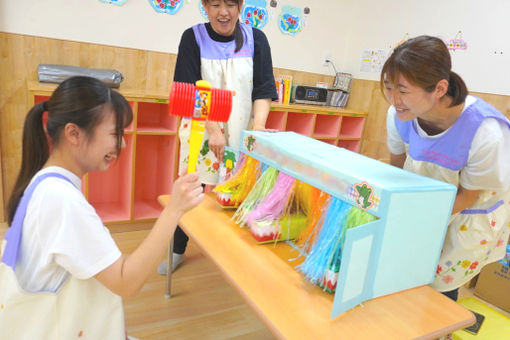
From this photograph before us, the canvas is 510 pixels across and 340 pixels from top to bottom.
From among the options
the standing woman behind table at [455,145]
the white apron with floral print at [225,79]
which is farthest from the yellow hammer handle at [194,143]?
the white apron with floral print at [225,79]

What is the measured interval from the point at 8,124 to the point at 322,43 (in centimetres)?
316

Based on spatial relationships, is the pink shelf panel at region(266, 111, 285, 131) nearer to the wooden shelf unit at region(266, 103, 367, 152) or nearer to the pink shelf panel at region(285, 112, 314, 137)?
the wooden shelf unit at region(266, 103, 367, 152)

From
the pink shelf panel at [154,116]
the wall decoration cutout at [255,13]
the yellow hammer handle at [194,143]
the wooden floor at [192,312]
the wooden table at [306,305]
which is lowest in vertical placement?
the wooden floor at [192,312]

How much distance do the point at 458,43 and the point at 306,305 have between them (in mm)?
3163

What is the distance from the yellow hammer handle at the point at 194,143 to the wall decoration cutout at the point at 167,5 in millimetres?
2602

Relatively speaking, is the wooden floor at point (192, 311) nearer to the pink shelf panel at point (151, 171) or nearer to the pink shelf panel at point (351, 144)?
the pink shelf panel at point (151, 171)

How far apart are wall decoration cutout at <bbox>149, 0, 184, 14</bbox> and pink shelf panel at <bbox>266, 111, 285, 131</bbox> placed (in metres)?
1.26

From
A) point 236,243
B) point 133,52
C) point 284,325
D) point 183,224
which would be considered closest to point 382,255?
point 284,325

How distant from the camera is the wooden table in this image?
961 millimetres

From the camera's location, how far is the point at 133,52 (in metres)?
3.19

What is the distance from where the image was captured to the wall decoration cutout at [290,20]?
3.87 m

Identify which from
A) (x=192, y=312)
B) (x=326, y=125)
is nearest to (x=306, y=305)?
(x=192, y=312)

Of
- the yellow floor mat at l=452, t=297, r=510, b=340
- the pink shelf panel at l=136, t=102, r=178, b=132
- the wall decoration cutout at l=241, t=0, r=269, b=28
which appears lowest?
the yellow floor mat at l=452, t=297, r=510, b=340

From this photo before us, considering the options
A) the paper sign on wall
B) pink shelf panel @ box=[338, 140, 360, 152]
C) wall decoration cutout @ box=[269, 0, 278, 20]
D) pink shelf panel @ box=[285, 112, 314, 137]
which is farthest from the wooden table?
the paper sign on wall
